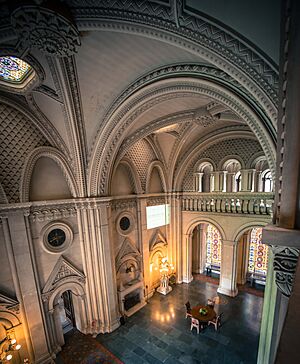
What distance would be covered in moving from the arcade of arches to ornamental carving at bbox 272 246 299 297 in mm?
13

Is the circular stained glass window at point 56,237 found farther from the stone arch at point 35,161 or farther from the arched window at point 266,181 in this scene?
the arched window at point 266,181

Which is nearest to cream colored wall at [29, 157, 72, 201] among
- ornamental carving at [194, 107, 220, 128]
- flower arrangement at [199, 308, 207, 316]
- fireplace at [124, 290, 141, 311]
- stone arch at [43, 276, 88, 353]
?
stone arch at [43, 276, 88, 353]

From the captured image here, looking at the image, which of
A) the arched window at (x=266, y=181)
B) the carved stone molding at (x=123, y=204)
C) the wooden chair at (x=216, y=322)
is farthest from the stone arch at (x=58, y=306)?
the arched window at (x=266, y=181)

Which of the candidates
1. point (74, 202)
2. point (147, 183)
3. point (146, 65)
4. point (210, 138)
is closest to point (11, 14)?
point (146, 65)

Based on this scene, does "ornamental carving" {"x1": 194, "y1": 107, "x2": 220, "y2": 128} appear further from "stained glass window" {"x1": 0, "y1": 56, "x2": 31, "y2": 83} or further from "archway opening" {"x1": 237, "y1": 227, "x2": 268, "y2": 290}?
"archway opening" {"x1": 237, "y1": 227, "x2": 268, "y2": 290}

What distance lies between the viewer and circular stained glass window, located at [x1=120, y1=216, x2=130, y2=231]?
9047mm

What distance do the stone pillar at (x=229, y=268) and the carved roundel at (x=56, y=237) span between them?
7.97 meters

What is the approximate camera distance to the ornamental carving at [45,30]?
9.99ft

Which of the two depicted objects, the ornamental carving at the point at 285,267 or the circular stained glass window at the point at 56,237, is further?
the circular stained glass window at the point at 56,237

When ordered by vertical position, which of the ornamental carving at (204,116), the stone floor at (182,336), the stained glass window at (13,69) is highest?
the stained glass window at (13,69)

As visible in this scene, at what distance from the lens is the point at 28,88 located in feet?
17.3

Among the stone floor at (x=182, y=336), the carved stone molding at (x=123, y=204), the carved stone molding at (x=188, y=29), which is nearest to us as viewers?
the carved stone molding at (x=188, y=29)

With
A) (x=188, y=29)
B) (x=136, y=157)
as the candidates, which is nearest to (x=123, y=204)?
(x=136, y=157)

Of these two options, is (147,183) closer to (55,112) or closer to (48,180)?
(48,180)
